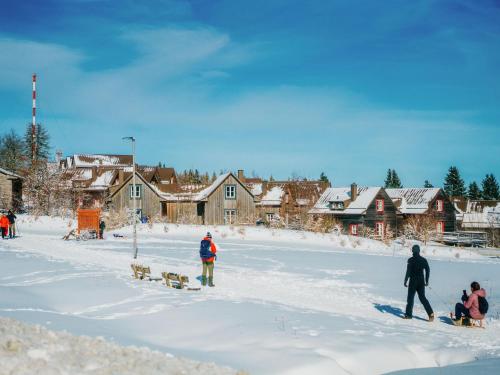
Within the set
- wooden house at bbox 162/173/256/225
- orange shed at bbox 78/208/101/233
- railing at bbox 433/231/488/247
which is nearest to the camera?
orange shed at bbox 78/208/101/233

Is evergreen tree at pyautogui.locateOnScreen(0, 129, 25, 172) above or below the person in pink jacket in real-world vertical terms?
above

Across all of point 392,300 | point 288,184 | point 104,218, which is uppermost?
point 288,184

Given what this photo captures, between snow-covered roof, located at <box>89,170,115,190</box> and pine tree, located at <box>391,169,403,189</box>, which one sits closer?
snow-covered roof, located at <box>89,170,115,190</box>

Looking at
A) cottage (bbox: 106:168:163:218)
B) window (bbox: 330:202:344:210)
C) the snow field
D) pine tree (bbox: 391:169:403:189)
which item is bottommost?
the snow field

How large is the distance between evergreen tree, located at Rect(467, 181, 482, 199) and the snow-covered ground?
86.8 metres

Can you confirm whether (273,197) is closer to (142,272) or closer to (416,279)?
(142,272)

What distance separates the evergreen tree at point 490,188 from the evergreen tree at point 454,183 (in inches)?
181

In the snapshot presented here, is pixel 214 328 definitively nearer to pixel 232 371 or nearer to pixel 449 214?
pixel 232 371

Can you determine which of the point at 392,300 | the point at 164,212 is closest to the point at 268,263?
the point at 392,300

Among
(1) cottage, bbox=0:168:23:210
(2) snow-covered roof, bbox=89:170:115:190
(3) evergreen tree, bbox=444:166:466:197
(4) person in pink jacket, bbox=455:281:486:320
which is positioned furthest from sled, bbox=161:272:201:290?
(3) evergreen tree, bbox=444:166:466:197

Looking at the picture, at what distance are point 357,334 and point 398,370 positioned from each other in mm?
1732

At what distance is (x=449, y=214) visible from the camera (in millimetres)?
61031

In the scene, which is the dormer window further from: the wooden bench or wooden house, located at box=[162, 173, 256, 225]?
the wooden bench

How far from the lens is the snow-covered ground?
8633 mm
